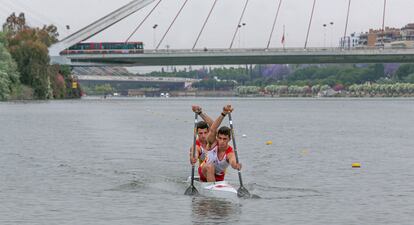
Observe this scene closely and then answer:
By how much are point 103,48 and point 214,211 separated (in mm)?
136702

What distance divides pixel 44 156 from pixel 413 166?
548 inches

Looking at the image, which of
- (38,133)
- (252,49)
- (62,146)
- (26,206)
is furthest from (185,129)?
(252,49)

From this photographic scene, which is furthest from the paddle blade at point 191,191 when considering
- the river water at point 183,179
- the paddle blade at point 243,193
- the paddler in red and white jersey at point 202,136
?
the paddle blade at point 243,193

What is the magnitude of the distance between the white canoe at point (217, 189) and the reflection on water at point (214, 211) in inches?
7.7

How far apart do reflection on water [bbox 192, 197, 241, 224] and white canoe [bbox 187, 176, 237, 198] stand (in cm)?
20

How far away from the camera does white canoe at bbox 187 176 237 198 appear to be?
24.8 meters

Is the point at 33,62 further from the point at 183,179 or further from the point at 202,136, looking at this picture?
the point at 202,136

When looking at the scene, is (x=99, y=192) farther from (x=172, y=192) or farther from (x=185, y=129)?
(x=185, y=129)

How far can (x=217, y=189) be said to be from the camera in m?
25.0

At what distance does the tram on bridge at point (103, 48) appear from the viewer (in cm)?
15612

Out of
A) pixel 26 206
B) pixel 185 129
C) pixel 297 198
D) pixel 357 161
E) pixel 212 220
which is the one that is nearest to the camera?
pixel 212 220

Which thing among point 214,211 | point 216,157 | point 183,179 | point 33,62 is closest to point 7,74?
point 33,62

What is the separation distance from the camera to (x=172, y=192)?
27.3 metres

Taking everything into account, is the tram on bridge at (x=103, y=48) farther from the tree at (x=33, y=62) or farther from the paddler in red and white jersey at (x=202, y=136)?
the paddler in red and white jersey at (x=202, y=136)
